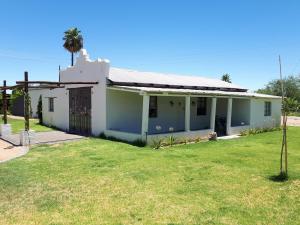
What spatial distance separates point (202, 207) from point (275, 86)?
76.5 m

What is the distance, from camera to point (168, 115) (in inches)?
852

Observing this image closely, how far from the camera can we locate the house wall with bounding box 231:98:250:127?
24.2 metres

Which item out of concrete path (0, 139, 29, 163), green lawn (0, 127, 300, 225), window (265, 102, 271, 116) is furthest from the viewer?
window (265, 102, 271, 116)

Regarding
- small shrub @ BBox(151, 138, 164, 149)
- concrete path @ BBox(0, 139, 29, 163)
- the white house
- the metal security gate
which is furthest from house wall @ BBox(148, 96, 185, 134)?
concrete path @ BBox(0, 139, 29, 163)

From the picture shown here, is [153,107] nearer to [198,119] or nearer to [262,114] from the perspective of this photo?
[198,119]

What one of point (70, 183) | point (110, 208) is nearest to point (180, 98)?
point (70, 183)

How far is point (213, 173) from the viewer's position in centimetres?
1015

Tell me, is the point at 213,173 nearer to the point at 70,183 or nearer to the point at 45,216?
the point at 70,183

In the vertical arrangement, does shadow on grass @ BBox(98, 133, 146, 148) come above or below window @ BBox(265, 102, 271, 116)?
below

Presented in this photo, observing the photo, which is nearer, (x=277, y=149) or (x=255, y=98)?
(x=277, y=149)

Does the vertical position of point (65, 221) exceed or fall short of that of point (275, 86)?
it falls short

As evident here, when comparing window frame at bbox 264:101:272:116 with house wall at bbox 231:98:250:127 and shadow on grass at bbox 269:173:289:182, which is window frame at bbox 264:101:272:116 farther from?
shadow on grass at bbox 269:173:289:182

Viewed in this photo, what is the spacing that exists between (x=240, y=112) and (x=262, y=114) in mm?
2116

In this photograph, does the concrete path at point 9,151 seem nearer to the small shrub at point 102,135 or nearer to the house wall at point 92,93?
the small shrub at point 102,135
